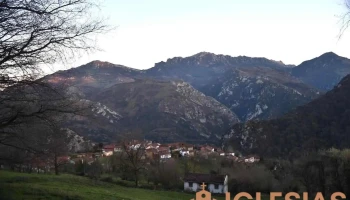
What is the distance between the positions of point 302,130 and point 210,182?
2990 inches

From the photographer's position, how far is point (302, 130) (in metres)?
129

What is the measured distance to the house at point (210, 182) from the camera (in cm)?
5931

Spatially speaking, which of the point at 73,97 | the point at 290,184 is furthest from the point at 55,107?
the point at 290,184

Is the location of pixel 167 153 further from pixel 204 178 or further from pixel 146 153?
pixel 204 178

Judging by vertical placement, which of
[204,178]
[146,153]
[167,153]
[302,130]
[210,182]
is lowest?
[210,182]

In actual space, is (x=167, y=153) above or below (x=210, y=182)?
above

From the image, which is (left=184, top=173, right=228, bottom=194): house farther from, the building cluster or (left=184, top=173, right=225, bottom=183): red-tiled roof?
the building cluster

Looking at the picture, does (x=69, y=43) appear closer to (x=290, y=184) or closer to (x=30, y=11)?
(x=30, y=11)

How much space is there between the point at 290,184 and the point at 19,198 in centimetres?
4630

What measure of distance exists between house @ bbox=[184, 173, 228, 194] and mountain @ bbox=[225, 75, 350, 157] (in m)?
57.1

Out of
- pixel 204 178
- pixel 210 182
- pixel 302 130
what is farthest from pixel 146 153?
pixel 302 130

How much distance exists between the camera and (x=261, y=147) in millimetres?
131750

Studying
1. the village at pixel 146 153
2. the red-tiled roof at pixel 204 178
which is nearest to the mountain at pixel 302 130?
the village at pixel 146 153

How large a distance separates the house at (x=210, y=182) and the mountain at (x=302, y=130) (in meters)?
57.1
